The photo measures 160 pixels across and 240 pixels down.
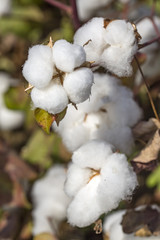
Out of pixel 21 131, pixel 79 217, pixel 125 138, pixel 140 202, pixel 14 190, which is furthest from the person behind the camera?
pixel 21 131

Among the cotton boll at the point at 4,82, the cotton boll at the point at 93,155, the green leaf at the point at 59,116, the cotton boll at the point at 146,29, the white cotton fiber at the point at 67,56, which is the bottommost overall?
the cotton boll at the point at 4,82

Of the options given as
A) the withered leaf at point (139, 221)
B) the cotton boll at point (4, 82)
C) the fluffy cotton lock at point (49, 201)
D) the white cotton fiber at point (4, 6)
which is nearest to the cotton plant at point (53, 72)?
the withered leaf at point (139, 221)

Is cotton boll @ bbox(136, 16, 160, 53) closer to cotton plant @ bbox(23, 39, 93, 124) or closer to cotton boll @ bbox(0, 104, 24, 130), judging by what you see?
cotton plant @ bbox(23, 39, 93, 124)

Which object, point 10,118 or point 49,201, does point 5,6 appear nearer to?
point 10,118

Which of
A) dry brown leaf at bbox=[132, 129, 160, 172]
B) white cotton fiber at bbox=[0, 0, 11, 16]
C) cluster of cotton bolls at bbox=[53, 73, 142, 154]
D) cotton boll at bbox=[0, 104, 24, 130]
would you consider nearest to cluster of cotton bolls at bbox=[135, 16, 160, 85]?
cluster of cotton bolls at bbox=[53, 73, 142, 154]

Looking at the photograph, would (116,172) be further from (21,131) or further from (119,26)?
(21,131)

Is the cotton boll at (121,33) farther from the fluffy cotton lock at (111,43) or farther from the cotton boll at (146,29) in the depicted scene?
the cotton boll at (146,29)

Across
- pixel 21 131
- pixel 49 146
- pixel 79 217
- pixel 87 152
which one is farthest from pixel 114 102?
pixel 21 131
